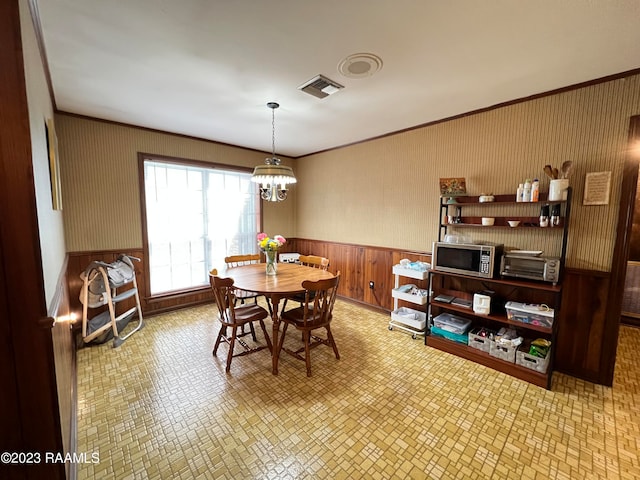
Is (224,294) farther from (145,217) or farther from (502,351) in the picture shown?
(502,351)

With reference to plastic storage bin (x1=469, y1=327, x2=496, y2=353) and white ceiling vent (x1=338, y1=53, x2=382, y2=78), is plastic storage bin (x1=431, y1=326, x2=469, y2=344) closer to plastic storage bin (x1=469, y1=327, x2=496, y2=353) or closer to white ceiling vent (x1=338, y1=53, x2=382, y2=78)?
plastic storage bin (x1=469, y1=327, x2=496, y2=353)

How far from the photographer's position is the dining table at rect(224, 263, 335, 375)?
2.38 metres

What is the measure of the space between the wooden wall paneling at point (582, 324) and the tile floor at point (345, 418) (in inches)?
5.6

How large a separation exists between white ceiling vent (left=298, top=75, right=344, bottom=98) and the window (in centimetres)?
238

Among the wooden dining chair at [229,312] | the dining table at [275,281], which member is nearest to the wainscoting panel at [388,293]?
the dining table at [275,281]

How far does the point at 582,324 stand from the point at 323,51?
3164 millimetres

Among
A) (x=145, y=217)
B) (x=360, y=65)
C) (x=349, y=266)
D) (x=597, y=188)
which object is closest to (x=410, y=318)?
(x=349, y=266)

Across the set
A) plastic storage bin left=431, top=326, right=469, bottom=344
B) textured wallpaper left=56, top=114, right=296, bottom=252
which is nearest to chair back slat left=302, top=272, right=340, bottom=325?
plastic storage bin left=431, top=326, right=469, bottom=344

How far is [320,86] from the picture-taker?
228 cm

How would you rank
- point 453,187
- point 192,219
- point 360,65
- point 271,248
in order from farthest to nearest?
1. point 192,219
2. point 271,248
3. point 453,187
4. point 360,65

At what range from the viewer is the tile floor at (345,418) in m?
1.53

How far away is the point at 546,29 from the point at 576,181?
137cm

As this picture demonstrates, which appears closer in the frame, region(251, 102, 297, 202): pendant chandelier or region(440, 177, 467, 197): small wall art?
region(251, 102, 297, 202): pendant chandelier

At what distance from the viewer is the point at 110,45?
176cm
